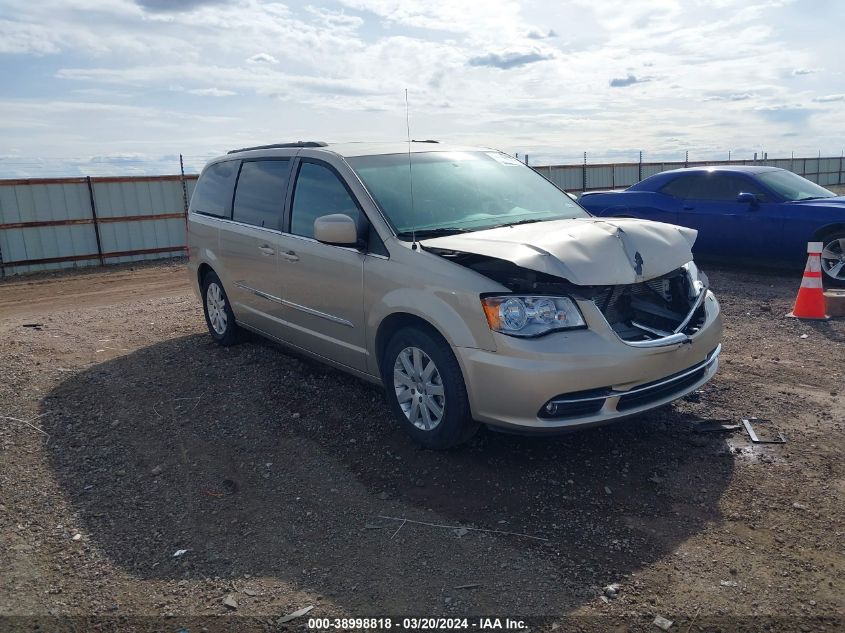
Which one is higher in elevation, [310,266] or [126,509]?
[310,266]

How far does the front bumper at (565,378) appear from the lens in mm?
3713

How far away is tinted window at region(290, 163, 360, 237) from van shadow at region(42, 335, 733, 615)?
1.30 meters

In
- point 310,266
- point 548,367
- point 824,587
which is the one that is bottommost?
point 824,587

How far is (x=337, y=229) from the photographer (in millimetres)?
4453

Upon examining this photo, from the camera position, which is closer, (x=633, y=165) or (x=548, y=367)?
(x=548, y=367)

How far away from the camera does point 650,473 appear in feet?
13.3

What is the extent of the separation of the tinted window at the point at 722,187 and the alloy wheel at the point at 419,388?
24.4 feet

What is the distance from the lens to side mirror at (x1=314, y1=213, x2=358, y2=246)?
4.45 meters

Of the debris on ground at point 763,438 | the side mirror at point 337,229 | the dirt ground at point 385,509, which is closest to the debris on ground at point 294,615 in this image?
the dirt ground at point 385,509

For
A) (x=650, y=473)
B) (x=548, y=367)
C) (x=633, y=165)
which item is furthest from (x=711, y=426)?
(x=633, y=165)

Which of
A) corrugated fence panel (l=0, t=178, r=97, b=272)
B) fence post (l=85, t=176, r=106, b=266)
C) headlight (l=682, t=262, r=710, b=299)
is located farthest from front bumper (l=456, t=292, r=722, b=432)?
fence post (l=85, t=176, r=106, b=266)

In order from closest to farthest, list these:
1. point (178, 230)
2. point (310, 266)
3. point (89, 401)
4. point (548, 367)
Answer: point (548, 367) < point (310, 266) < point (89, 401) < point (178, 230)

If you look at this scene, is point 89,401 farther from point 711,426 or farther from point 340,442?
point 711,426

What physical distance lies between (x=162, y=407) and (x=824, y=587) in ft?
14.5
